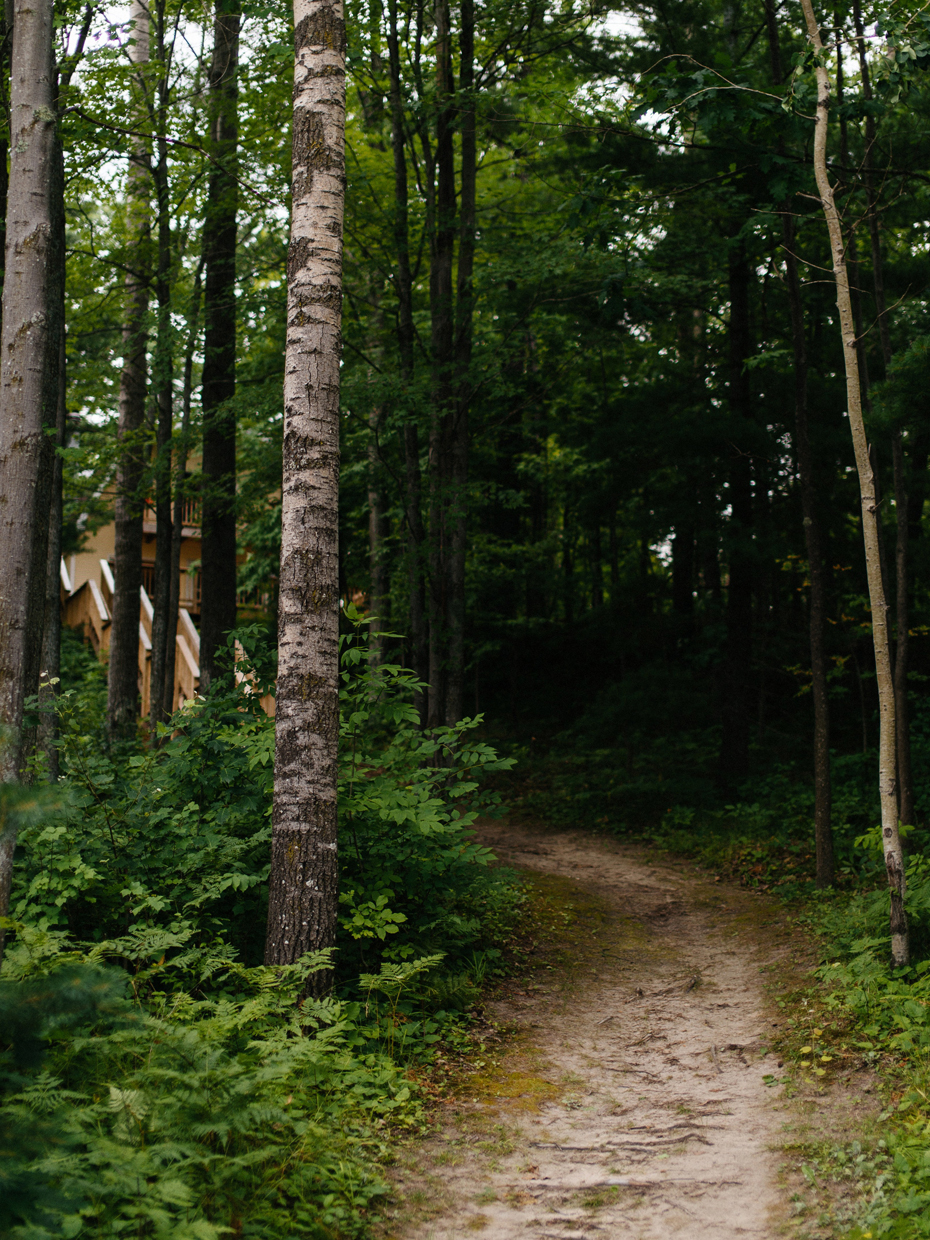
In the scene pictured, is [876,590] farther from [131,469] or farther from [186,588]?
[186,588]

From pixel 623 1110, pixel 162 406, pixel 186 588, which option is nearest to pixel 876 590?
pixel 623 1110

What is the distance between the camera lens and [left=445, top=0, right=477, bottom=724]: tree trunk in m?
10.0

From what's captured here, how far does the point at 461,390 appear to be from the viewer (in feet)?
33.9

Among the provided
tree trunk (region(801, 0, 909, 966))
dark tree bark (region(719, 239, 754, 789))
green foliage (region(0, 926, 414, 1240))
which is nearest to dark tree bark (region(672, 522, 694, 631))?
dark tree bark (region(719, 239, 754, 789))

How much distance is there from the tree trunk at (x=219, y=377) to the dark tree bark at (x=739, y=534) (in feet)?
21.3

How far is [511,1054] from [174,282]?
399 inches

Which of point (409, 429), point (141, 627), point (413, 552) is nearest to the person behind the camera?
point (413, 552)

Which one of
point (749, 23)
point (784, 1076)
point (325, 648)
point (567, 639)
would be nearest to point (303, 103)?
point (325, 648)

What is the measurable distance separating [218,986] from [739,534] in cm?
895

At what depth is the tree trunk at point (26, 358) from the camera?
19.0ft

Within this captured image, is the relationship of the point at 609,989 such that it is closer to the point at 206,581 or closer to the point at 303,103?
the point at 303,103

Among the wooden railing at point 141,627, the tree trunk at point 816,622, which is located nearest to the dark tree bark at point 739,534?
the tree trunk at point 816,622

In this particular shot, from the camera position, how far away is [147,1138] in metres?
3.18

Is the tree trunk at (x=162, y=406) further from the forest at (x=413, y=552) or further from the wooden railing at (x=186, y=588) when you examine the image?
the wooden railing at (x=186, y=588)
